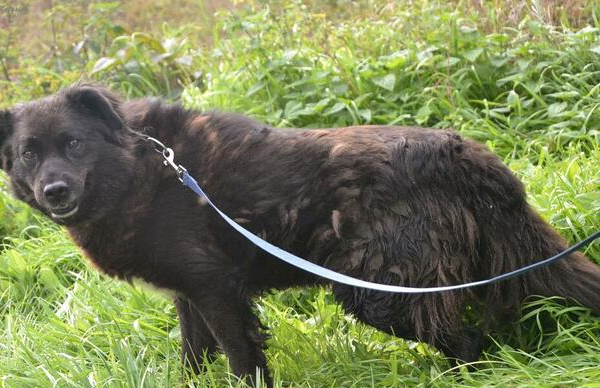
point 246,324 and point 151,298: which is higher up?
point 246,324

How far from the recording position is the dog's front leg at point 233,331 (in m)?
3.64

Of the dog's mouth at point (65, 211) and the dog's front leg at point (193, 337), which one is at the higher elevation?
the dog's mouth at point (65, 211)

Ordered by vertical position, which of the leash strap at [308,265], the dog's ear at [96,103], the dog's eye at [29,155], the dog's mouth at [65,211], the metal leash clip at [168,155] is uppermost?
the dog's ear at [96,103]

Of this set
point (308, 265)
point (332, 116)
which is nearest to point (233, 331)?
point (308, 265)

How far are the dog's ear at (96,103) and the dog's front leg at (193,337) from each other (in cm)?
94

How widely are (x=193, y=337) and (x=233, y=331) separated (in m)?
0.46

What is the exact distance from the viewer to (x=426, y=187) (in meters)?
3.60

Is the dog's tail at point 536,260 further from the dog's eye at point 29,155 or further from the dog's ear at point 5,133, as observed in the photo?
the dog's ear at point 5,133

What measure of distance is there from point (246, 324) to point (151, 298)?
1056 mm

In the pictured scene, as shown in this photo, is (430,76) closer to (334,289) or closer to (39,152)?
(334,289)

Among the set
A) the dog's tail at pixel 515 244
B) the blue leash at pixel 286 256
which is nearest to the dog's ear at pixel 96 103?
the blue leash at pixel 286 256

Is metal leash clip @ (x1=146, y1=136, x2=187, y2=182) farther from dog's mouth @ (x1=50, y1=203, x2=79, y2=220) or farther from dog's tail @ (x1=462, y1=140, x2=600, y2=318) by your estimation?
dog's tail @ (x1=462, y1=140, x2=600, y2=318)

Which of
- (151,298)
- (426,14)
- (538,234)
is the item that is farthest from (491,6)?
(151,298)

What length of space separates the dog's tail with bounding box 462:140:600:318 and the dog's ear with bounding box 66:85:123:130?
167 centimetres
